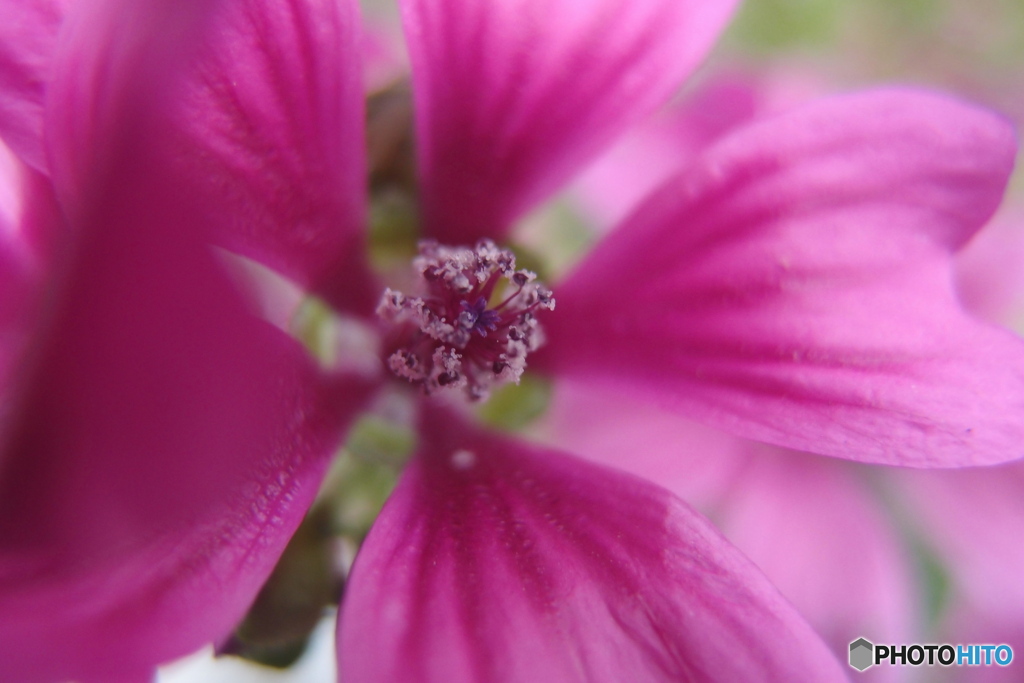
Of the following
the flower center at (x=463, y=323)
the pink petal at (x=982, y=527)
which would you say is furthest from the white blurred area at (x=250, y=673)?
the pink petal at (x=982, y=527)

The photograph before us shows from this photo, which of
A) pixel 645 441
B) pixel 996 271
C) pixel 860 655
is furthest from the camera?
pixel 996 271

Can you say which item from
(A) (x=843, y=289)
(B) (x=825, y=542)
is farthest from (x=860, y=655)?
(A) (x=843, y=289)

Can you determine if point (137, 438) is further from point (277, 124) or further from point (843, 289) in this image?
point (843, 289)

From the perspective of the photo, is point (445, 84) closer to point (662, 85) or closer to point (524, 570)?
point (662, 85)

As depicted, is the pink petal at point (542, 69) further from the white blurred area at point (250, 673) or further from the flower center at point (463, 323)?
the white blurred area at point (250, 673)

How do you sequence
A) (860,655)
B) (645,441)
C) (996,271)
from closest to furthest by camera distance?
1. (860,655)
2. (645,441)
3. (996,271)

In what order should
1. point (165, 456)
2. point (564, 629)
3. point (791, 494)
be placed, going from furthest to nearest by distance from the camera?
point (791, 494) < point (564, 629) < point (165, 456)

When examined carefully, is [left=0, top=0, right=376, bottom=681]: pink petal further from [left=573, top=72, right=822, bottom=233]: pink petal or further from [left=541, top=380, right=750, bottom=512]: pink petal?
[left=573, top=72, right=822, bottom=233]: pink petal

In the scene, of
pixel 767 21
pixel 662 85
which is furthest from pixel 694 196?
pixel 767 21
